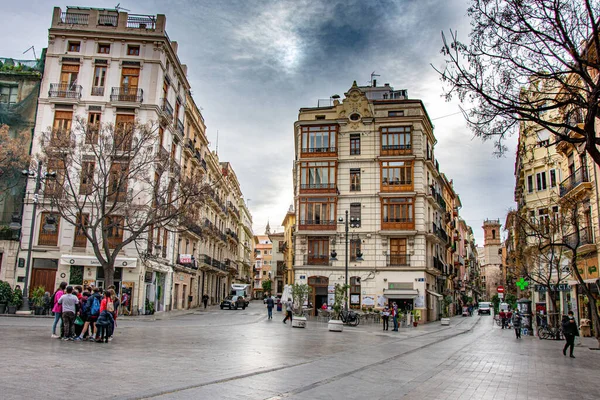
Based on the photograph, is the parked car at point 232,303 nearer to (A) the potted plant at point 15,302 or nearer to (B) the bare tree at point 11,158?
(B) the bare tree at point 11,158

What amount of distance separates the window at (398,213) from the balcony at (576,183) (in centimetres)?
1238

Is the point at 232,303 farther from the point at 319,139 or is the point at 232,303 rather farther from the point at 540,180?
the point at 540,180

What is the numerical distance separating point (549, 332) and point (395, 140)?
20650 mm

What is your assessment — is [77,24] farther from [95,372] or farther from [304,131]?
[95,372]

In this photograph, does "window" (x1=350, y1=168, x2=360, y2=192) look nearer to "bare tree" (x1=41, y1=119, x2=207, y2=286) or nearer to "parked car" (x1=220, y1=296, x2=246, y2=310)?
"bare tree" (x1=41, y1=119, x2=207, y2=286)

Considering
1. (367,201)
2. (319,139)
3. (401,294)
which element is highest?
(319,139)

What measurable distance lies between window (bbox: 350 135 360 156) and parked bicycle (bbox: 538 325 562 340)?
2060 cm

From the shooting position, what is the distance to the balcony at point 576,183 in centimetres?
2795

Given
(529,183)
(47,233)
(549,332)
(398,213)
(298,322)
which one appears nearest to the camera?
(549,332)

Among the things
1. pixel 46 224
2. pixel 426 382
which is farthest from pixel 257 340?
pixel 46 224

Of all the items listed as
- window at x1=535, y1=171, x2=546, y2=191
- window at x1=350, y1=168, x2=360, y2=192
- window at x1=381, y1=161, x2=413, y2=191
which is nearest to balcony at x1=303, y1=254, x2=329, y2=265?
window at x1=350, y1=168, x2=360, y2=192

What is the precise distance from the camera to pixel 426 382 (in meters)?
10.6

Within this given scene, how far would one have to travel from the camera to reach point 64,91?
35.3 metres

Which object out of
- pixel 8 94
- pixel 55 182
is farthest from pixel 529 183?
pixel 8 94
